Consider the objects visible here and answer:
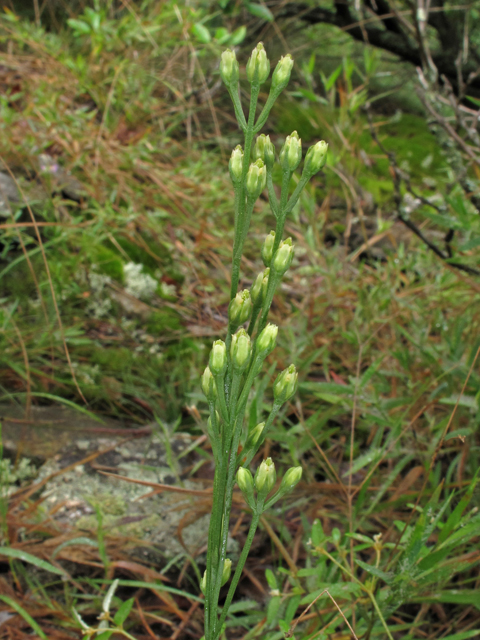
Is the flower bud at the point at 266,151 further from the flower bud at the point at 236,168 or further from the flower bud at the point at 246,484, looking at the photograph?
the flower bud at the point at 246,484

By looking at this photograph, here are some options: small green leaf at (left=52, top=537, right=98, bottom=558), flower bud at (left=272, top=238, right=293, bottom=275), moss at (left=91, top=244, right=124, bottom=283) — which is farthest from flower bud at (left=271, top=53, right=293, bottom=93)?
moss at (left=91, top=244, right=124, bottom=283)

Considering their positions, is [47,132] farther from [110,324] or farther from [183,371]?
[183,371]

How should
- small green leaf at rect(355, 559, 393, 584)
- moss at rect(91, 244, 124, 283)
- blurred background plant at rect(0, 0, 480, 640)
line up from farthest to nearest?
moss at rect(91, 244, 124, 283) < blurred background plant at rect(0, 0, 480, 640) < small green leaf at rect(355, 559, 393, 584)

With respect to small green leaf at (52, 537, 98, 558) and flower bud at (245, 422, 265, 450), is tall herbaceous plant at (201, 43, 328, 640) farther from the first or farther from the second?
small green leaf at (52, 537, 98, 558)

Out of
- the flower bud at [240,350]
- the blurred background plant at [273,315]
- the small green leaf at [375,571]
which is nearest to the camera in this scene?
the flower bud at [240,350]

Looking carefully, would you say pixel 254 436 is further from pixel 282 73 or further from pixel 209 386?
pixel 282 73

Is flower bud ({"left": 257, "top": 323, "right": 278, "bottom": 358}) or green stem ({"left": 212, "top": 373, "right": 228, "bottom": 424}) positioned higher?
flower bud ({"left": 257, "top": 323, "right": 278, "bottom": 358})

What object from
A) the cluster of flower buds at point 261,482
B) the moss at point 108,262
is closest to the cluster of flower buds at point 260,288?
the cluster of flower buds at point 261,482

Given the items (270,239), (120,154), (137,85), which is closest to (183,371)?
(270,239)
